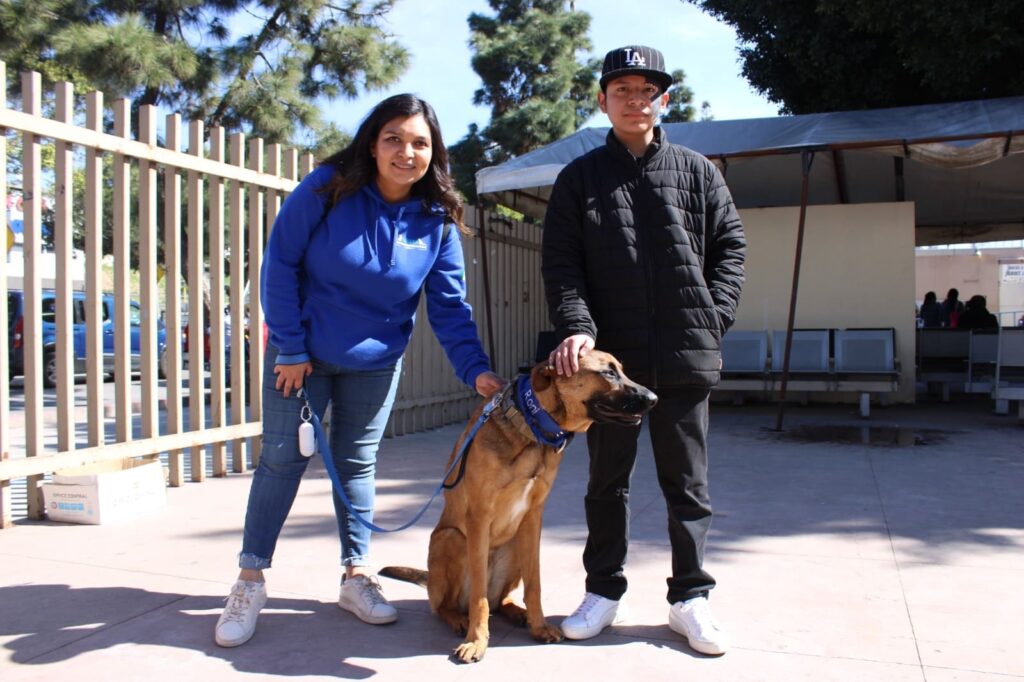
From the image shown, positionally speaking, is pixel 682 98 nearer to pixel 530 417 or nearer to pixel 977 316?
pixel 977 316

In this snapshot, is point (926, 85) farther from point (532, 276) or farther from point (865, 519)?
point (865, 519)

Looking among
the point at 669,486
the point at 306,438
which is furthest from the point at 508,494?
the point at 306,438

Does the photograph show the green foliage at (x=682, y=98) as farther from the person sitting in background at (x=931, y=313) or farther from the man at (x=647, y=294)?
the man at (x=647, y=294)

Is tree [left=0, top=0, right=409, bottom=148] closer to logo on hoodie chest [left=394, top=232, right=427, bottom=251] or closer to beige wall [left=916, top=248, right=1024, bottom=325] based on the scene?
logo on hoodie chest [left=394, top=232, right=427, bottom=251]

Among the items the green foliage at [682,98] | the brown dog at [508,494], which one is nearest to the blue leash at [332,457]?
the brown dog at [508,494]

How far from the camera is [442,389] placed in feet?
27.5

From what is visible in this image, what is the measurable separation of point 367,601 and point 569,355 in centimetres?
123

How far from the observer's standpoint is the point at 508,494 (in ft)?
8.66

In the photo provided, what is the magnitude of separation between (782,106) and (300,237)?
11552 millimetres

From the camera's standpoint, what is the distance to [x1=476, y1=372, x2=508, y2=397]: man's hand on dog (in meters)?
2.85

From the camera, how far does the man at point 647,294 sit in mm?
2799

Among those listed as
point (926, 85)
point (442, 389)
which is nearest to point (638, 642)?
point (442, 389)

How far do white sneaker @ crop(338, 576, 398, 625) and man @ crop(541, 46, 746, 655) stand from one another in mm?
652

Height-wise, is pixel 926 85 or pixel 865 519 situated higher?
pixel 926 85
